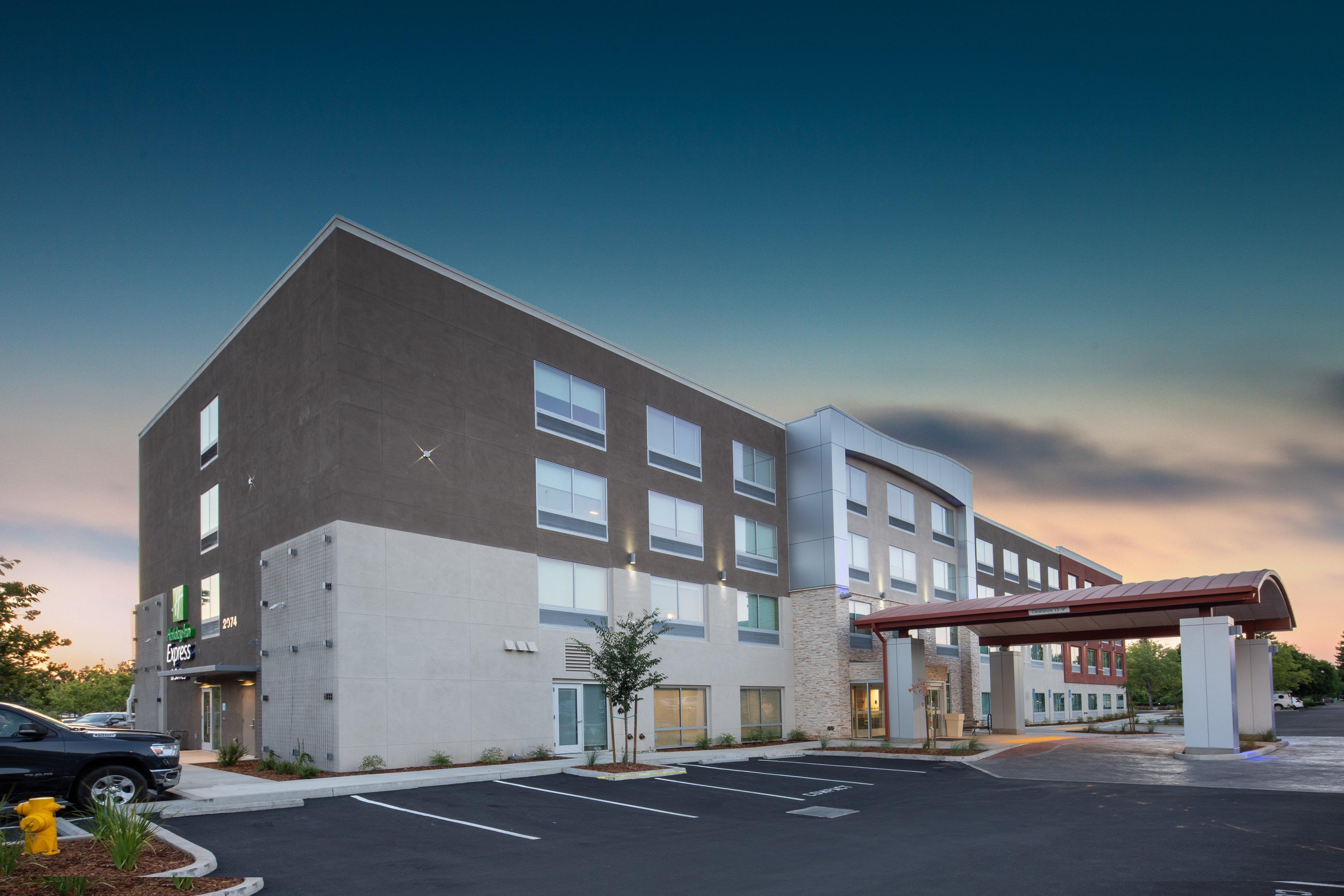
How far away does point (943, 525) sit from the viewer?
43312 millimetres

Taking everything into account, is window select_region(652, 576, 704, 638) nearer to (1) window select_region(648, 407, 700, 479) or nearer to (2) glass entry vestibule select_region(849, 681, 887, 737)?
(1) window select_region(648, 407, 700, 479)

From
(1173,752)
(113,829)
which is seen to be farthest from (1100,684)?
(113,829)

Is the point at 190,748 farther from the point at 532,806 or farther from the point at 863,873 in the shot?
the point at 863,873

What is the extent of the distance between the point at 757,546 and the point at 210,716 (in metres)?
18.3

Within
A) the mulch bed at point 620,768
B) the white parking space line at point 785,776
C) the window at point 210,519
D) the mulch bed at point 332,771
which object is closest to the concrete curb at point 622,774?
the mulch bed at point 620,768

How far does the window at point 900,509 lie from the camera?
38656mm

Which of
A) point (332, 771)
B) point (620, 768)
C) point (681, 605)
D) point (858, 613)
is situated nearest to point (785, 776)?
point (620, 768)

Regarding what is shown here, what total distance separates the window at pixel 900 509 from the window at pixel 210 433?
2510 centimetres

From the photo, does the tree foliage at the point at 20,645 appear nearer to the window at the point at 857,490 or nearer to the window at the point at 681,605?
the window at the point at 681,605

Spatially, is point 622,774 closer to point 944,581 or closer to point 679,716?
point 679,716

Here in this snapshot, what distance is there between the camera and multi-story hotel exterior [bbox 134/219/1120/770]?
70.3ft

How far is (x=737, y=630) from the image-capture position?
31.8 m

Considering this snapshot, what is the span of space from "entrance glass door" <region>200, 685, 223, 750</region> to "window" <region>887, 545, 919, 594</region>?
81.2 feet

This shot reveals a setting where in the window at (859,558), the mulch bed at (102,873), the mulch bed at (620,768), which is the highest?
the window at (859,558)
